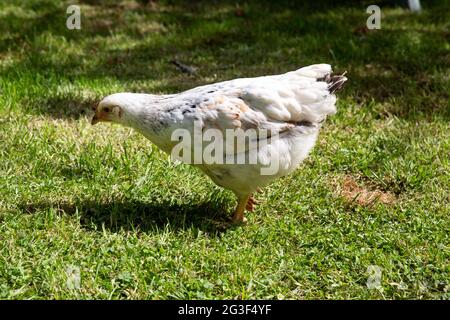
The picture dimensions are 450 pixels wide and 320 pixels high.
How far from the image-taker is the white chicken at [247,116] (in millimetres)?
3537

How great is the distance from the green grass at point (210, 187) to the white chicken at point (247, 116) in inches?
20.0

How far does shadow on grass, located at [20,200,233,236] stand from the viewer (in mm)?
3799

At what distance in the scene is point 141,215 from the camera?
13.0ft

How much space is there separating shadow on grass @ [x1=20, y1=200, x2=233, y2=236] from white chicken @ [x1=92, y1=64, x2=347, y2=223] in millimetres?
331

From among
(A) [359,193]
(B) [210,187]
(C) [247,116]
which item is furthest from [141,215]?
(A) [359,193]

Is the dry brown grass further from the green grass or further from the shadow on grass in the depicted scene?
the shadow on grass

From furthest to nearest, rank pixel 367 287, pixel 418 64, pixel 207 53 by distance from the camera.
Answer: pixel 207 53
pixel 418 64
pixel 367 287

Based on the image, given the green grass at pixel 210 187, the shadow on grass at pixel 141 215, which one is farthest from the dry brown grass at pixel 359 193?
the shadow on grass at pixel 141 215

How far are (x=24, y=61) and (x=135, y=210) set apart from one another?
11.6ft

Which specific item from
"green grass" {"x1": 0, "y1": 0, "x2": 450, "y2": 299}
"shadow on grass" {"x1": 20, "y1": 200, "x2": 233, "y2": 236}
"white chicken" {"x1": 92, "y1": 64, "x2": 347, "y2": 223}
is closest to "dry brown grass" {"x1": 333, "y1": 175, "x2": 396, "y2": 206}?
"green grass" {"x1": 0, "y1": 0, "x2": 450, "y2": 299}

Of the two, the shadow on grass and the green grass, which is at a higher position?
the green grass

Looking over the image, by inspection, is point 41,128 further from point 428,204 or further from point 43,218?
point 428,204

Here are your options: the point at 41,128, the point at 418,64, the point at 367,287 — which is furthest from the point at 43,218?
the point at 418,64
